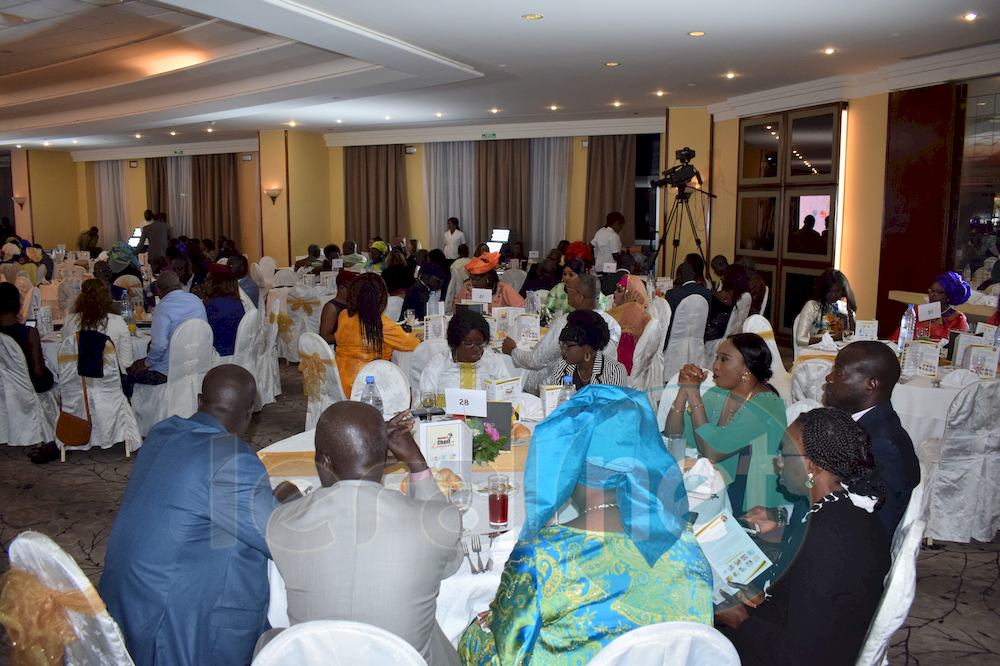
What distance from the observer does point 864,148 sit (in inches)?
363

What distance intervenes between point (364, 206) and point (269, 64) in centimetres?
743

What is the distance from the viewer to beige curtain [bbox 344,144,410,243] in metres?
16.2

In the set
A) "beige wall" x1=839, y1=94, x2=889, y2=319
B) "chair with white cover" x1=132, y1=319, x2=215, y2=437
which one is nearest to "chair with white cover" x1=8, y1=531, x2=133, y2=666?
"chair with white cover" x1=132, y1=319, x2=215, y2=437

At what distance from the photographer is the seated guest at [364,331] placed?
4.88m

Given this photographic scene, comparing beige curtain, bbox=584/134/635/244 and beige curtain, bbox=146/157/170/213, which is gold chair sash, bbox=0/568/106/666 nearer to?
beige curtain, bbox=584/134/635/244

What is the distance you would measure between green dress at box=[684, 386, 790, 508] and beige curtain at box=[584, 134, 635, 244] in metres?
10.7

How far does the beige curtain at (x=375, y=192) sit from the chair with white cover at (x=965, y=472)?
42.4 feet

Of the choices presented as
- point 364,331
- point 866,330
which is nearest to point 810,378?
point 866,330

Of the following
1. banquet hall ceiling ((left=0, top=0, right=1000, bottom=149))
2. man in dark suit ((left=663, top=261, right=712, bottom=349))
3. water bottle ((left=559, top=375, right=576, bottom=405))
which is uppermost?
banquet hall ceiling ((left=0, top=0, right=1000, bottom=149))

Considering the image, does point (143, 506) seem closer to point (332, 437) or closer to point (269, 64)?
point (332, 437)

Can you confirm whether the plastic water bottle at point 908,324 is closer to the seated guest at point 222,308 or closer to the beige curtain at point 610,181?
the seated guest at point 222,308

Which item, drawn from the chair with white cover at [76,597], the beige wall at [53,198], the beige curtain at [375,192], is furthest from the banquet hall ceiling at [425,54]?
the beige wall at [53,198]

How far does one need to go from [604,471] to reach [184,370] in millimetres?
4385

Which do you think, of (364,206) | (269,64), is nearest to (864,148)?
(269,64)
